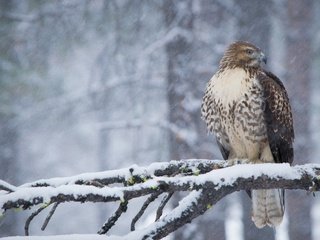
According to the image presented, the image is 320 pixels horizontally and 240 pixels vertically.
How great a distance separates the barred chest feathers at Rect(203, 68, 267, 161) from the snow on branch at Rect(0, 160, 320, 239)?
171cm

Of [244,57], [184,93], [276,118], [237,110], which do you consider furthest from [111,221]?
[184,93]

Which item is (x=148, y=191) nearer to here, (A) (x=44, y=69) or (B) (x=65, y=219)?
(A) (x=44, y=69)

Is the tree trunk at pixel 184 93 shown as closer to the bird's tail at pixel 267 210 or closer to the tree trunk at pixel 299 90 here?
the tree trunk at pixel 299 90

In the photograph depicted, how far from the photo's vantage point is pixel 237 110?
18.3ft

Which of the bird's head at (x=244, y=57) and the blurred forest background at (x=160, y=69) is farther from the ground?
the blurred forest background at (x=160, y=69)

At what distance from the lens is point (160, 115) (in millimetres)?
12594

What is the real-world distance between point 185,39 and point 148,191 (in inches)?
264

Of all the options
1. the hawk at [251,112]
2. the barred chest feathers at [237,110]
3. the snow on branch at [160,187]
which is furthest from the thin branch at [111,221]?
the barred chest feathers at [237,110]

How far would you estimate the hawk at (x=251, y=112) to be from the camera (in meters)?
5.54

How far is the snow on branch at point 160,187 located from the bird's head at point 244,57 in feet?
6.78

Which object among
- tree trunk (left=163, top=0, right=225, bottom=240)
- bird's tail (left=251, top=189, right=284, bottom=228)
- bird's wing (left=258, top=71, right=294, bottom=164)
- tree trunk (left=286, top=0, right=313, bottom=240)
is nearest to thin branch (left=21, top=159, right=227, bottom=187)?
bird's tail (left=251, top=189, right=284, bottom=228)

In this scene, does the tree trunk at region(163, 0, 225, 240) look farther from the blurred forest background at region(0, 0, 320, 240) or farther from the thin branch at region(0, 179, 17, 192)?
the thin branch at region(0, 179, 17, 192)

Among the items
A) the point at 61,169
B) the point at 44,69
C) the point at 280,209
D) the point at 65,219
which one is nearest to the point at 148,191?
the point at 280,209

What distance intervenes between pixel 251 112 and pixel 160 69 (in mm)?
6725
